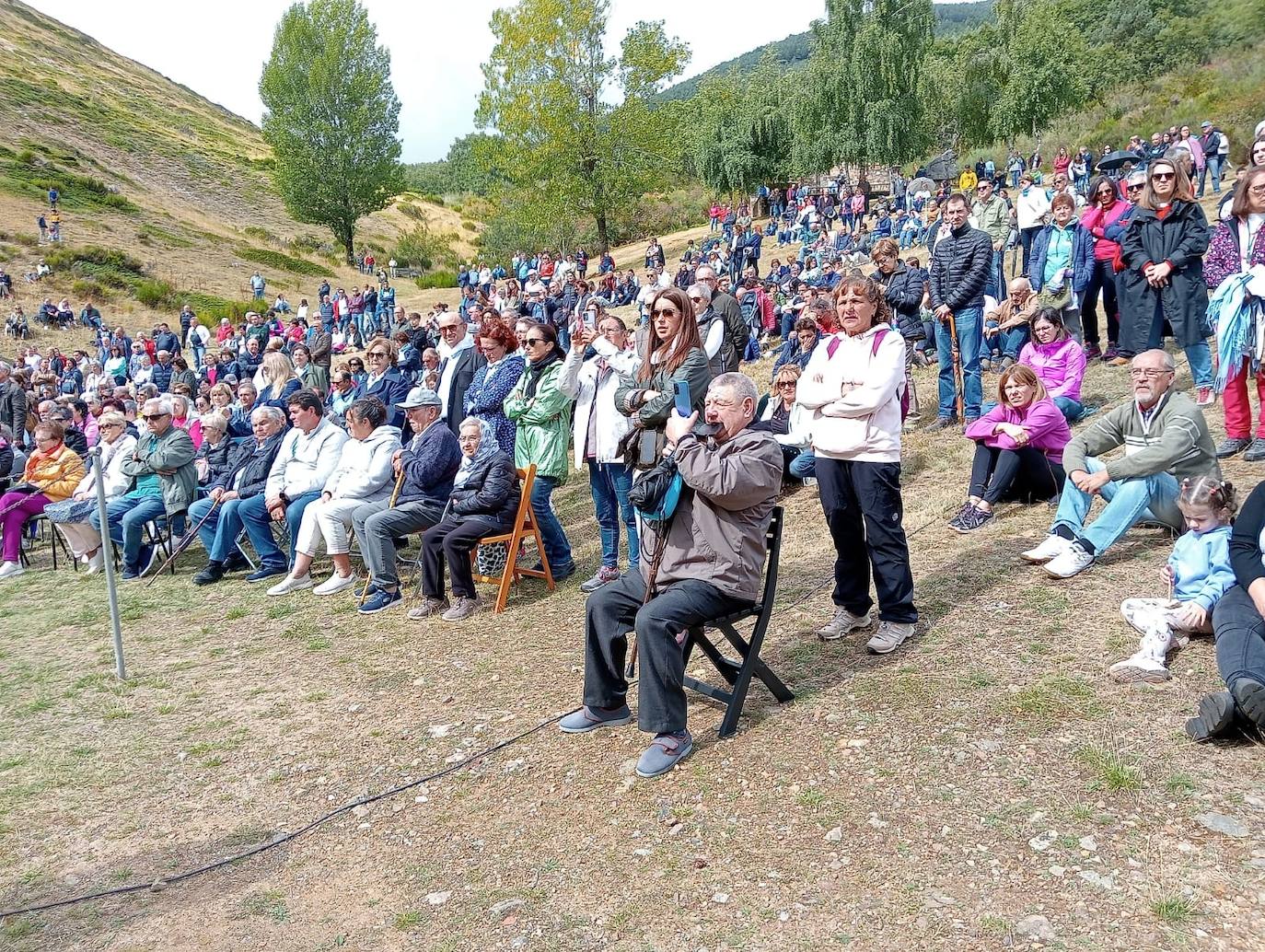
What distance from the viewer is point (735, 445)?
408 cm

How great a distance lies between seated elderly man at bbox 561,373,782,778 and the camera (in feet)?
12.9

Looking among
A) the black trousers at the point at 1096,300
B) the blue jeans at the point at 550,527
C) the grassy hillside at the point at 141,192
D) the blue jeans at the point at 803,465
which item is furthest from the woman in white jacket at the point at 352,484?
the grassy hillside at the point at 141,192

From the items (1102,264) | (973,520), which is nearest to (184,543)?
(973,520)

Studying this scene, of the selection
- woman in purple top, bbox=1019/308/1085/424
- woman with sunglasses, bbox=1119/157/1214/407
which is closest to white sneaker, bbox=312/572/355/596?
woman in purple top, bbox=1019/308/1085/424

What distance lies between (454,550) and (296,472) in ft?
7.29

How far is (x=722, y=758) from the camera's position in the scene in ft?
13.3

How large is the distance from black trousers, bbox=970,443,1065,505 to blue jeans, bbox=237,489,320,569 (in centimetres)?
504

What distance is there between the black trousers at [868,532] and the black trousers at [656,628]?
82cm

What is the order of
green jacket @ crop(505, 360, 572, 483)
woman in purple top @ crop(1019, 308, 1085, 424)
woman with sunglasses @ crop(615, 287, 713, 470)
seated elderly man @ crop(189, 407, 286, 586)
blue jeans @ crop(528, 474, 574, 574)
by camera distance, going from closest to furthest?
woman with sunglasses @ crop(615, 287, 713, 470)
green jacket @ crop(505, 360, 572, 483)
blue jeans @ crop(528, 474, 574, 574)
woman in purple top @ crop(1019, 308, 1085, 424)
seated elderly man @ crop(189, 407, 286, 586)

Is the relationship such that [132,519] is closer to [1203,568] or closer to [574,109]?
[1203,568]

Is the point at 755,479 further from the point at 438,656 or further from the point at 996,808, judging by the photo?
the point at 438,656

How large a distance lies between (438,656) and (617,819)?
94.6 inches

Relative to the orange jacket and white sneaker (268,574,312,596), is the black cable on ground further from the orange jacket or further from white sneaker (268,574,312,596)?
the orange jacket

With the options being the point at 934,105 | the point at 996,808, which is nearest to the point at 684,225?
the point at 934,105
